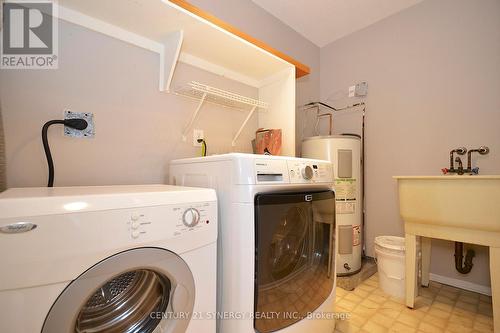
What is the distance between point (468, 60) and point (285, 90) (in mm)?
1373

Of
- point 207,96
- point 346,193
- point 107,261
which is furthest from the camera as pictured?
point 346,193

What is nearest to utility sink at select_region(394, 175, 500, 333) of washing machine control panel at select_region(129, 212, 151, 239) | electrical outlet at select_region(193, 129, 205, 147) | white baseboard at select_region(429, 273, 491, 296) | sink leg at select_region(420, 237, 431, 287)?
sink leg at select_region(420, 237, 431, 287)

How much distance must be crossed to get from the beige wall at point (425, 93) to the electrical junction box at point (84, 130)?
215 cm

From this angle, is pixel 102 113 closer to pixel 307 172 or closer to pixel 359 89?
pixel 307 172

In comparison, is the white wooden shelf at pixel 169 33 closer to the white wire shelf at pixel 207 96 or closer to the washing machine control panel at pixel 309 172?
the white wire shelf at pixel 207 96

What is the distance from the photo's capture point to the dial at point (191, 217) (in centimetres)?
74

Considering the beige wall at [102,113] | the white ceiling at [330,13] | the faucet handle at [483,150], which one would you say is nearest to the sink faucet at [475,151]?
the faucet handle at [483,150]

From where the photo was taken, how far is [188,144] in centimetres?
153

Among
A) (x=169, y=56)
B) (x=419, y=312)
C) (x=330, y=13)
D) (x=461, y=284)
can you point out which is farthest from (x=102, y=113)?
(x=461, y=284)

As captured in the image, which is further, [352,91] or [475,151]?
[352,91]

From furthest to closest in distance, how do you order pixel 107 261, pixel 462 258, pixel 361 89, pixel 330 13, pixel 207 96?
pixel 361 89 → pixel 330 13 → pixel 462 258 → pixel 207 96 → pixel 107 261

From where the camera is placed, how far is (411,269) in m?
1.43

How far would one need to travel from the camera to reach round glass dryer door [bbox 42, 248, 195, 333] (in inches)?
25.3

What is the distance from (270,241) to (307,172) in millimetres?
350
